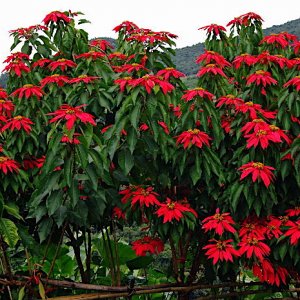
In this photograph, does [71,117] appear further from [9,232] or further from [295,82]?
[295,82]

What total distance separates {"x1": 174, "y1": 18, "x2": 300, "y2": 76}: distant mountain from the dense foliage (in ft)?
69.4

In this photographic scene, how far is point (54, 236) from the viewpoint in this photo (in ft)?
13.5

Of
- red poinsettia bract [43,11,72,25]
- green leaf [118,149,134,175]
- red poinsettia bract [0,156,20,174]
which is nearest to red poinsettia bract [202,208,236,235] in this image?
green leaf [118,149,134,175]

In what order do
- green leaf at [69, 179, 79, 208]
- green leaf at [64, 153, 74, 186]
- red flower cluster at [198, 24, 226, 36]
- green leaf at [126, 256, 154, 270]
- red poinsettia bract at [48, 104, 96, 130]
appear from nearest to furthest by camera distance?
red poinsettia bract at [48, 104, 96, 130]
green leaf at [64, 153, 74, 186]
green leaf at [69, 179, 79, 208]
green leaf at [126, 256, 154, 270]
red flower cluster at [198, 24, 226, 36]

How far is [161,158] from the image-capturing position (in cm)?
374

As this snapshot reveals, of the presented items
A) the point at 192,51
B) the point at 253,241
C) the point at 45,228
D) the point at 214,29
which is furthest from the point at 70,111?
the point at 192,51

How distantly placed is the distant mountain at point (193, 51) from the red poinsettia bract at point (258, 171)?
71.4 feet

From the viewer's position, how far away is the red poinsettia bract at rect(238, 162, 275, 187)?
11.0ft

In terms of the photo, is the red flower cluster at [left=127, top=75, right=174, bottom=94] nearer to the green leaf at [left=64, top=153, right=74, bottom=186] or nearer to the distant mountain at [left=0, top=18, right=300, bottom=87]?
the green leaf at [left=64, top=153, right=74, bottom=186]

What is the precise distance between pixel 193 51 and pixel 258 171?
85.5 feet

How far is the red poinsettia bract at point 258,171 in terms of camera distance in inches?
131

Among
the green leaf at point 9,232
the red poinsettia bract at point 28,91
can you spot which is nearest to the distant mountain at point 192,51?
the red poinsettia bract at point 28,91

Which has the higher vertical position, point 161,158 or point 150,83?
point 150,83

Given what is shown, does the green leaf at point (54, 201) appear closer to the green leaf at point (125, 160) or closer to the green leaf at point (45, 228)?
the green leaf at point (45, 228)
